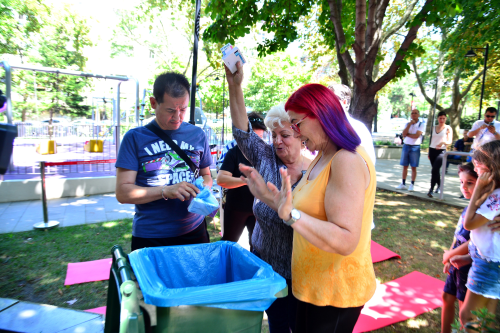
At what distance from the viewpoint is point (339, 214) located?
1207 millimetres

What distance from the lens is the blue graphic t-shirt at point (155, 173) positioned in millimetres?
1970

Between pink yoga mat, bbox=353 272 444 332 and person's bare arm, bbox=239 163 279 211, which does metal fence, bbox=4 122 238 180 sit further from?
person's bare arm, bbox=239 163 279 211

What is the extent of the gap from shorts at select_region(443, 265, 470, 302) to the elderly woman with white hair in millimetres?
1240

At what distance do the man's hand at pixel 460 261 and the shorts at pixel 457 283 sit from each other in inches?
1.9

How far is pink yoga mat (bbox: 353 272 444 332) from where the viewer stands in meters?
2.86

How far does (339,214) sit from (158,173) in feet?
4.16

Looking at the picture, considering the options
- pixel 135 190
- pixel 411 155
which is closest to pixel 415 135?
pixel 411 155

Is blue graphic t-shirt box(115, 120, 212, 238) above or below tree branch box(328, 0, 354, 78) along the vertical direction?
below

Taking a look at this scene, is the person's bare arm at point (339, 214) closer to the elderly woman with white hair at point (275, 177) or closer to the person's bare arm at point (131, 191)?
the elderly woman with white hair at point (275, 177)

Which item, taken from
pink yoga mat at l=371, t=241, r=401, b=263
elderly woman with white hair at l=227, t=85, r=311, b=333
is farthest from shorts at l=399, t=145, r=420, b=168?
elderly woman with white hair at l=227, t=85, r=311, b=333

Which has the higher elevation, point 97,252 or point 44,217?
point 44,217

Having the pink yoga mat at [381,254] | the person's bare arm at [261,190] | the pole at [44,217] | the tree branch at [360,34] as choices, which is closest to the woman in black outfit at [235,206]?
the person's bare arm at [261,190]

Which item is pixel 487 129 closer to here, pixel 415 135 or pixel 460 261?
pixel 415 135

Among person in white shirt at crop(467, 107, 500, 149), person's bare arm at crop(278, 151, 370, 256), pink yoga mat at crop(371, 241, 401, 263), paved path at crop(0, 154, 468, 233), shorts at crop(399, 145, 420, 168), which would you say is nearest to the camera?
person's bare arm at crop(278, 151, 370, 256)
